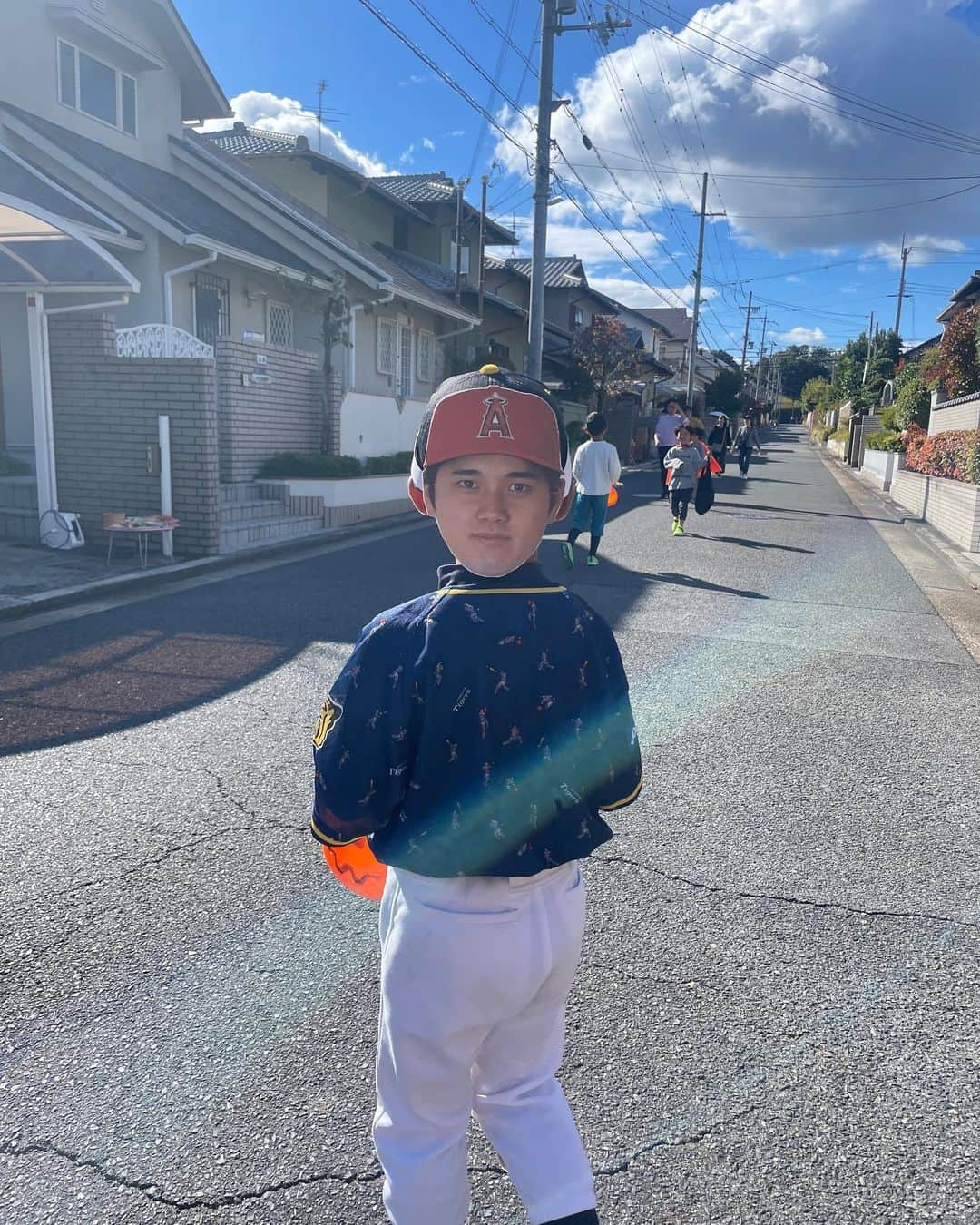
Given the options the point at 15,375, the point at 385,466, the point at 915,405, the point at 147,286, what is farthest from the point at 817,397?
the point at 15,375

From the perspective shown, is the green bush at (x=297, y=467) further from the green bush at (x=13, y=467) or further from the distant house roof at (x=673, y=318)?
the distant house roof at (x=673, y=318)

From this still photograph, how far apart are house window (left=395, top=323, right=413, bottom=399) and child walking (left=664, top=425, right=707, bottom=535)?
9.39m

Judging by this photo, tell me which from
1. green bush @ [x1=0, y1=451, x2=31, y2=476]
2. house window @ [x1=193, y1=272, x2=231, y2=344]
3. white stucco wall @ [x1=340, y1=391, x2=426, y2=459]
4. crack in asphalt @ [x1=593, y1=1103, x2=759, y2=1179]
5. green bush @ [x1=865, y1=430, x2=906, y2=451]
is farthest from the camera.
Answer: green bush @ [x1=865, y1=430, x2=906, y2=451]

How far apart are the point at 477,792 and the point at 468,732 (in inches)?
4.2

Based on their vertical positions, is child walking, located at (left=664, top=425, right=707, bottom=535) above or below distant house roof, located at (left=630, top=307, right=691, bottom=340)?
below

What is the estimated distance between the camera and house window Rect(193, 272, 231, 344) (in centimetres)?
1414

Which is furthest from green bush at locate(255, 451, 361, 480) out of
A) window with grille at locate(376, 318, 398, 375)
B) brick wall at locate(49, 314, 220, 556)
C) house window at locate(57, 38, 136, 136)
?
window with grille at locate(376, 318, 398, 375)

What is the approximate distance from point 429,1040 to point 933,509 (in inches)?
654

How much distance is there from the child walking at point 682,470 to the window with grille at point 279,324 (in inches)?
280

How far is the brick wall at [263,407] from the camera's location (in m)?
12.7

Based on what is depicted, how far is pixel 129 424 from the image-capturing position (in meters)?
9.74

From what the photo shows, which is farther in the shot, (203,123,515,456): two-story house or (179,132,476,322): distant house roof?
(203,123,515,456): two-story house

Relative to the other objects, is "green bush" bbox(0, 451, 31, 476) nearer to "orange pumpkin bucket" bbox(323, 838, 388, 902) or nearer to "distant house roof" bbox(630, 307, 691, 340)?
"orange pumpkin bucket" bbox(323, 838, 388, 902)

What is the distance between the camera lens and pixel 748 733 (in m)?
5.19
